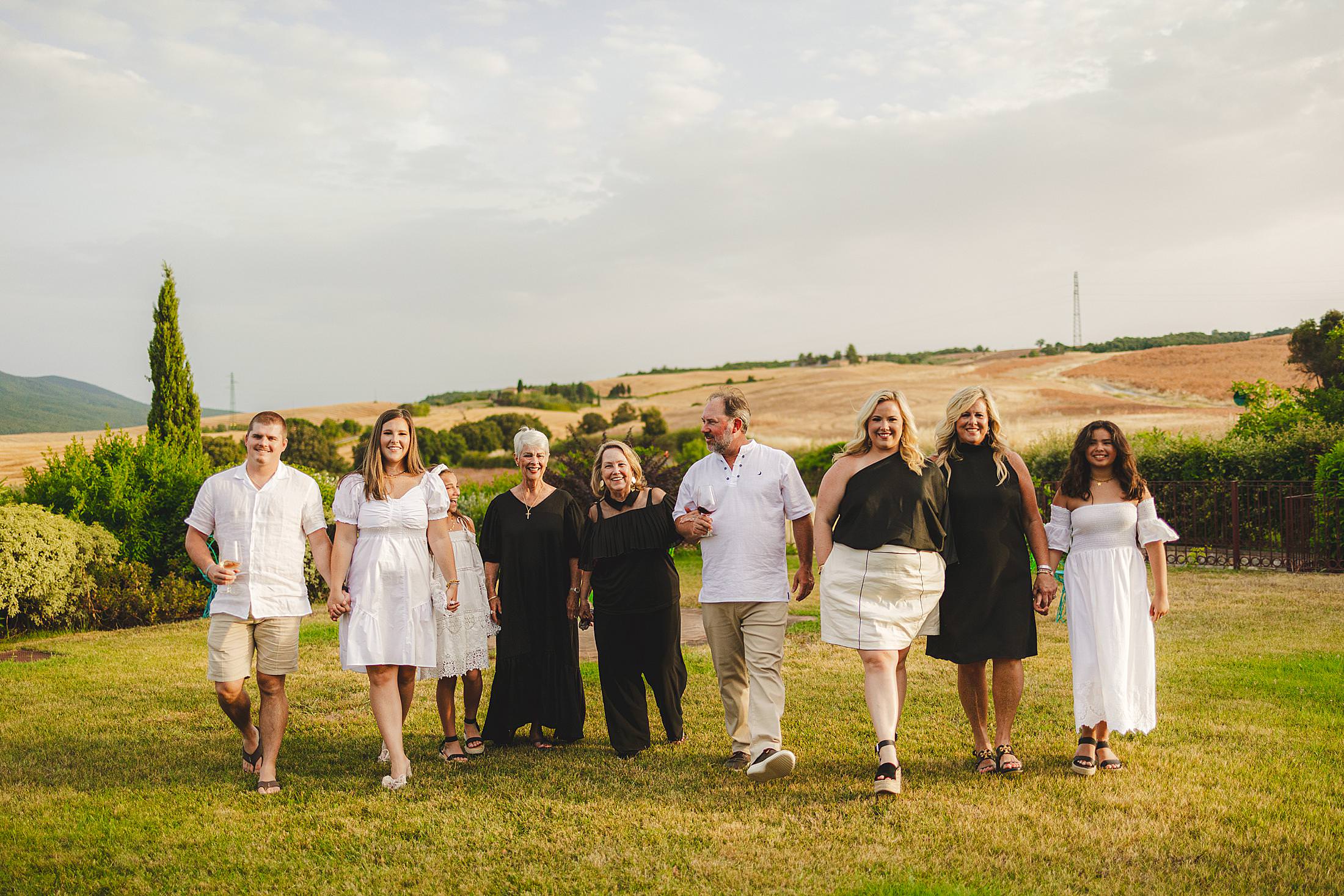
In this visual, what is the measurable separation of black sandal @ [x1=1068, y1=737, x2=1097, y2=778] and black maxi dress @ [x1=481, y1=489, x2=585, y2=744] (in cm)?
276

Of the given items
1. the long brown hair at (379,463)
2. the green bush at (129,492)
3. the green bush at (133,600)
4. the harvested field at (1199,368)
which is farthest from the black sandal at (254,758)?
the harvested field at (1199,368)

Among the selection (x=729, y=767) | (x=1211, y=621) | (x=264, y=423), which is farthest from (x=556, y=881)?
(x=1211, y=621)

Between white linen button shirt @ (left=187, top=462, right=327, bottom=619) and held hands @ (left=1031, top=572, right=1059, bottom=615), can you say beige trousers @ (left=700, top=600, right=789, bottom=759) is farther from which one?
white linen button shirt @ (left=187, top=462, right=327, bottom=619)

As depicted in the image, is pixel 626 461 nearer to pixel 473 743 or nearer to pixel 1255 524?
pixel 473 743

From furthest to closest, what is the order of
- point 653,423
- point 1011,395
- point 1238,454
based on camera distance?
point 1011,395, point 653,423, point 1238,454

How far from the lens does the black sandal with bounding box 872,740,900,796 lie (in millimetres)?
4418

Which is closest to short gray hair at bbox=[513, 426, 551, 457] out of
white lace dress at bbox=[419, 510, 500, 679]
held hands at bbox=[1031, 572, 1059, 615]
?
white lace dress at bbox=[419, 510, 500, 679]

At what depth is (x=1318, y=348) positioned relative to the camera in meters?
29.8

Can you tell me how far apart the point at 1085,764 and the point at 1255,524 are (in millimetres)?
13501

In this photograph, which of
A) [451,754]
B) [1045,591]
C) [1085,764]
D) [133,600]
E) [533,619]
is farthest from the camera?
[133,600]

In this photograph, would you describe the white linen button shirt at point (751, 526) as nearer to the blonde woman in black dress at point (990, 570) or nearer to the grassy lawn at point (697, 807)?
the blonde woman in black dress at point (990, 570)

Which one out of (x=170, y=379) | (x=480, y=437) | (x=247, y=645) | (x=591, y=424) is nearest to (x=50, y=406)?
(x=480, y=437)

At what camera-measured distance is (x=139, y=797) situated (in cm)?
477

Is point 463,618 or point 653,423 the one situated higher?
point 653,423
